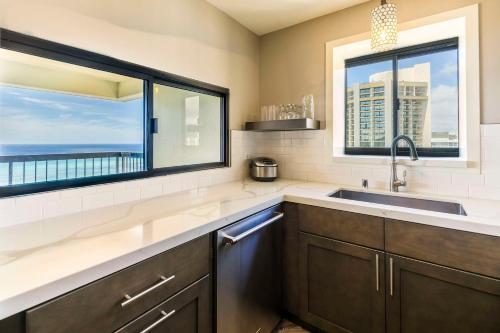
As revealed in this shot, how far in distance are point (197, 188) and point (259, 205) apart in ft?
2.22

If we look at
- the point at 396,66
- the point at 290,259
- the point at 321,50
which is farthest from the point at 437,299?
the point at 321,50

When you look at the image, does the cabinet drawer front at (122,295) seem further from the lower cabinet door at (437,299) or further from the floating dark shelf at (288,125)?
the floating dark shelf at (288,125)

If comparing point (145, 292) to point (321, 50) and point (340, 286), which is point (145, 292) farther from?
point (321, 50)

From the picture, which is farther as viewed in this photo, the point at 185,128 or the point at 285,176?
the point at 285,176

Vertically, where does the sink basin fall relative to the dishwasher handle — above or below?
above

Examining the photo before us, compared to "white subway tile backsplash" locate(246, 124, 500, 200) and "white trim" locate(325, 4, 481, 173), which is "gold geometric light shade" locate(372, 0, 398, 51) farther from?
"white subway tile backsplash" locate(246, 124, 500, 200)

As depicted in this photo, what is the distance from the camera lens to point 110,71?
145 centimetres

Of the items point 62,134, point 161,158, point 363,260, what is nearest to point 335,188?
point 363,260

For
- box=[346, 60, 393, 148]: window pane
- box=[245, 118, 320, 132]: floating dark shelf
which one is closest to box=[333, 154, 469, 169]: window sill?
box=[346, 60, 393, 148]: window pane

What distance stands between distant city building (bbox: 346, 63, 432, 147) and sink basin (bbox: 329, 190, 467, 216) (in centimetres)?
50

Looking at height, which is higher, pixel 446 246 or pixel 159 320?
pixel 446 246

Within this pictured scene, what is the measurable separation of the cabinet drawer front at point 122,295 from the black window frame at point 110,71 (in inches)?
28.2

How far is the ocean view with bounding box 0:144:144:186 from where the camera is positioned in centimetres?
118

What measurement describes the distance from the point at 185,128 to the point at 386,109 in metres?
1.64
